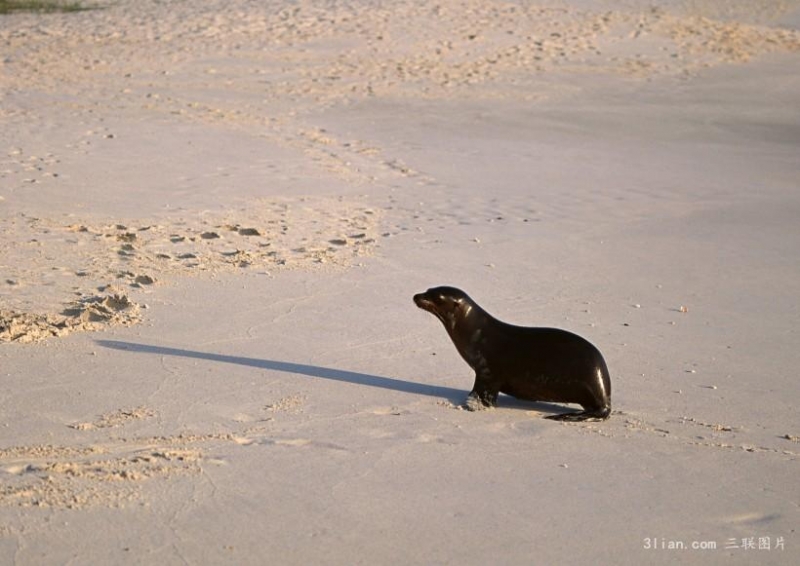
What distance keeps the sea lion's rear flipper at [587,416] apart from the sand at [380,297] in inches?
2.8

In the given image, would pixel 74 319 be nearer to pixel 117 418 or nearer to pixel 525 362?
pixel 117 418

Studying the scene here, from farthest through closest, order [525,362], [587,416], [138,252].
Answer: [138,252] → [525,362] → [587,416]

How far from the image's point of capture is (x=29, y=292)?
265 inches

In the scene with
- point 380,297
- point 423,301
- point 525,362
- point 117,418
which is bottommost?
point 380,297

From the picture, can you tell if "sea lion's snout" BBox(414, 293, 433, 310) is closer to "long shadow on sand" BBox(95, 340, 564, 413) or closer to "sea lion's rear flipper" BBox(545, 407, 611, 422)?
"long shadow on sand" BBox(95, 340, 564, 413)

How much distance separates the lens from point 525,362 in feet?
17.5

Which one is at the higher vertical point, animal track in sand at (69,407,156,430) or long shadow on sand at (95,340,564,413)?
animal track in sand at (69,407,156,430)

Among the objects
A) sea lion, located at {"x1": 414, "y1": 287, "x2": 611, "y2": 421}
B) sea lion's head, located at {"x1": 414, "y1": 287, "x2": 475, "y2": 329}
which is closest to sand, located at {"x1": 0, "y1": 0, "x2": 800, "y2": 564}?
sea lion, located at {"x1": 414, "y1": 287, "x2": 611, "y2": 421}

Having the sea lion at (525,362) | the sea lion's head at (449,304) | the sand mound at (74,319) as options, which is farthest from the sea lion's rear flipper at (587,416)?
the sand mound at (74,319)

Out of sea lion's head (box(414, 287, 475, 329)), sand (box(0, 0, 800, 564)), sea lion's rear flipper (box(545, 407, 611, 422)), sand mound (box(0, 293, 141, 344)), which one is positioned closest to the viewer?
sand (box(0, 0, 800, 564))

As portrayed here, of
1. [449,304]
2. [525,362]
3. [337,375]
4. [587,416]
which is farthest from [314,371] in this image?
[587,416]

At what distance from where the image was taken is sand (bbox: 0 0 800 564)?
4.17 metres

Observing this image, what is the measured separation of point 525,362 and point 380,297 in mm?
1878

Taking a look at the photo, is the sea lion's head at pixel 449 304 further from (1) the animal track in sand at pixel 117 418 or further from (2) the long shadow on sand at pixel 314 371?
(1) the animal track in sand at pixel 117 418
